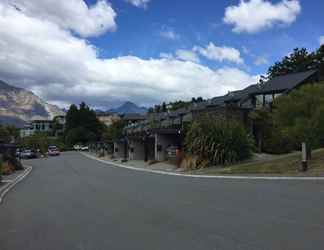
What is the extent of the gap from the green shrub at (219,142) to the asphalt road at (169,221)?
14870 millimetres

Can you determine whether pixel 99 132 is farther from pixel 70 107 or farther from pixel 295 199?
pixel 295 199

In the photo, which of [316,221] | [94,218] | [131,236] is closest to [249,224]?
[316,221]

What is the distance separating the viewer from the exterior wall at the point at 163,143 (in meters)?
41.5

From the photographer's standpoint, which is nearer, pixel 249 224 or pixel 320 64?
pixel 249 224

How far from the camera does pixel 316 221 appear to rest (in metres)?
9.10

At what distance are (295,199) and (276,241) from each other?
5549 millimetres

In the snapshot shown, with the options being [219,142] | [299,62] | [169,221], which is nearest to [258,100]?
[299,62]

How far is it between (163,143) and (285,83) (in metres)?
16.6

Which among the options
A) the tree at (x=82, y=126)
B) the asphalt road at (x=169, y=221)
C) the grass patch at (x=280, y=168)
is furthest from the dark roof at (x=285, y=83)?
the tree at (x=82, y=126)

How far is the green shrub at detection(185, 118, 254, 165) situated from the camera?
30172 millimetres

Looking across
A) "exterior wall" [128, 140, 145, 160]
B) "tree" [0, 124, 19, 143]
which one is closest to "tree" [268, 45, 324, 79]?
"exterior wall" [128, 140, 145, 160]

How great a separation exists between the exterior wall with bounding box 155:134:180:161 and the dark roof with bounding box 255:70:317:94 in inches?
540

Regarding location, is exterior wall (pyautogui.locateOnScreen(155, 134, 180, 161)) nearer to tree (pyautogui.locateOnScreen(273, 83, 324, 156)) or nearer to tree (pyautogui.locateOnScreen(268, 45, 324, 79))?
tree (pyautogui.locateOnScreen(273, 83, 324, 156))

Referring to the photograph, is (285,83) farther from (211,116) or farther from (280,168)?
(280,168)
